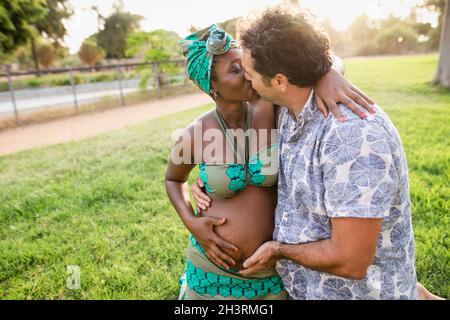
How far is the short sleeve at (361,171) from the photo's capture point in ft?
4.92

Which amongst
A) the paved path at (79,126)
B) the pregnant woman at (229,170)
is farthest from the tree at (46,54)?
the pregnant woman at (229,170)

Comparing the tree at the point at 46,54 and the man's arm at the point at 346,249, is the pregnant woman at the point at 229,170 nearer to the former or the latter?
the man's arm at the point at 346,249

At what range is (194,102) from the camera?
15.6 metres

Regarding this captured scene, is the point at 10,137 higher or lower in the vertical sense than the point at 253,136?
lower

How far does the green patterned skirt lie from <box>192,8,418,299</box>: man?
25cm

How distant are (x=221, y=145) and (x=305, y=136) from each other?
1.94 feet

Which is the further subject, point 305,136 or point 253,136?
point 253,136

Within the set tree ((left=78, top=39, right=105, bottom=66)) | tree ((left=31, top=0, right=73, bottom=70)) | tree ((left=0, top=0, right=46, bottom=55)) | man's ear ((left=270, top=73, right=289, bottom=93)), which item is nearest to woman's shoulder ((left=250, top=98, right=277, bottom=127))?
man's ear ((left=270, top=73, right=289, bottom=93))

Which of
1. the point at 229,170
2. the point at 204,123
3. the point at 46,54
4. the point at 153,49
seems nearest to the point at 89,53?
the point at 46,54

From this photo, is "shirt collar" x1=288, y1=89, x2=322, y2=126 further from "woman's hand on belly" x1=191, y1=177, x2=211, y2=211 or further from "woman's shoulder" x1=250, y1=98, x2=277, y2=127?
"woman's hand on belly" x1=191, y1=177, x2=211, y2=211

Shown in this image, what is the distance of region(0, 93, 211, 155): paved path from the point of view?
32.0 ft

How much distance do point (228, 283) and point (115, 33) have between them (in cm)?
5714
